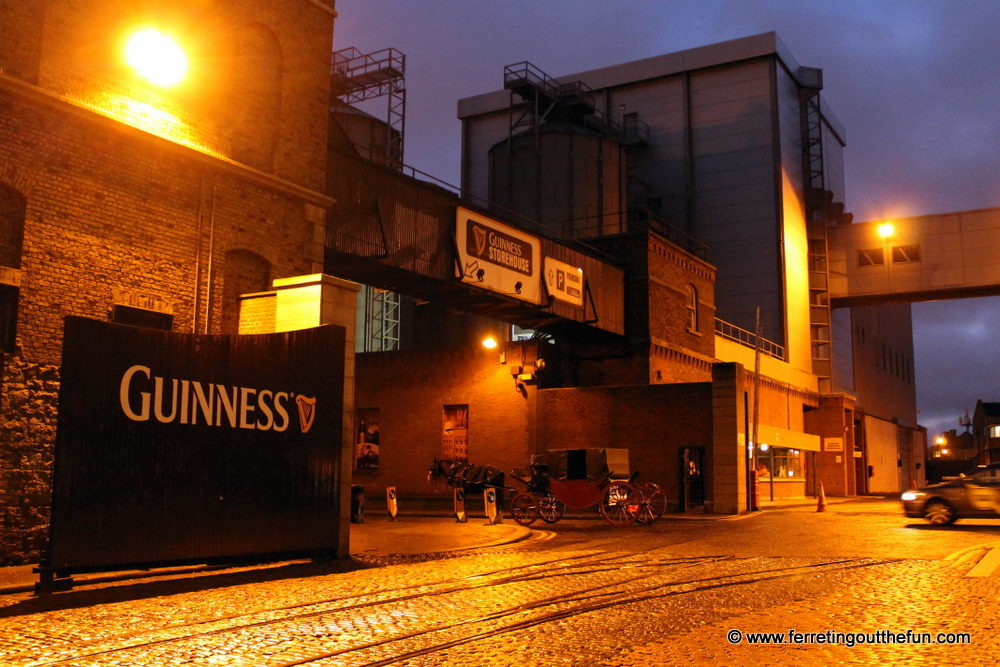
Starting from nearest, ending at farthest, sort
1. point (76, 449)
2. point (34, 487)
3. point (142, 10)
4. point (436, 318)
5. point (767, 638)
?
point (767, 638), point (76, 449), point (34, 487), point (142, 10), point (436, 318)

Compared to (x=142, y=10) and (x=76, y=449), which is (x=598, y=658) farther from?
(x=142, y=10)

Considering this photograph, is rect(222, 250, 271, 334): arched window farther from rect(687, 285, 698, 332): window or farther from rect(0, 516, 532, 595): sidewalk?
rect(687, 285, 698, 332): window

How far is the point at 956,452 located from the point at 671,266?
392 feet

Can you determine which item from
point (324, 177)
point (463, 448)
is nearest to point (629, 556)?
point (324, 177)

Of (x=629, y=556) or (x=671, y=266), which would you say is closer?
(x=629, y=556)

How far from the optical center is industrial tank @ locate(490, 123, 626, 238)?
48.1 metres

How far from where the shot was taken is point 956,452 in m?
138

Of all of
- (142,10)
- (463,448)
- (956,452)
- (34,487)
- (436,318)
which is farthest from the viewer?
(956,452)

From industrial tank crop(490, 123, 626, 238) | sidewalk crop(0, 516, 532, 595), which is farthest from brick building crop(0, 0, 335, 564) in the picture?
industrial tank crop(490, 123, 626, 238)

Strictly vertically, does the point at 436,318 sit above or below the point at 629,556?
above

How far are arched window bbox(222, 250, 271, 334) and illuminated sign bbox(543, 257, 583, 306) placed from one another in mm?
11342

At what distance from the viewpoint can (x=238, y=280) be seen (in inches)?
714

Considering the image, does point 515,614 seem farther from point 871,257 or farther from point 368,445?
point 871,257

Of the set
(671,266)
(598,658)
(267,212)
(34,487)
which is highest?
(671,266)
